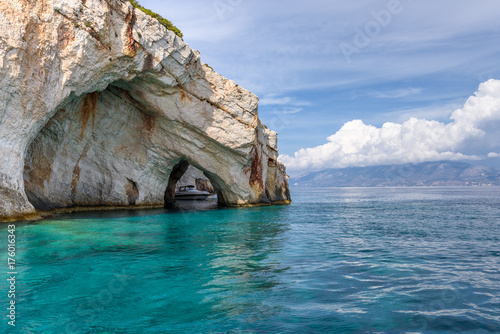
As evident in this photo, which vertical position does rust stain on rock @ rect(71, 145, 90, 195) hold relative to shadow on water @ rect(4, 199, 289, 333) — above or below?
above

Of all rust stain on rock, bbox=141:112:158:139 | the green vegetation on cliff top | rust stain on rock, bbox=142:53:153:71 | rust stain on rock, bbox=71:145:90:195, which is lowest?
rust stain on rock, bbox=71:145:90:195

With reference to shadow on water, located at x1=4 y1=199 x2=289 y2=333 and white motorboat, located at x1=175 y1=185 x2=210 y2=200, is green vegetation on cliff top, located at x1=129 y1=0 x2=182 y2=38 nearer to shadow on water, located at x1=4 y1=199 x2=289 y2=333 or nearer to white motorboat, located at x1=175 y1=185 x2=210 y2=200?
shadow on water, located at x1=4 y1=199 x2=289 y2=333

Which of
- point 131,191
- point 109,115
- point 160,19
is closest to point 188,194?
point 131,191

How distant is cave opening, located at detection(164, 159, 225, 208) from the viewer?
4081 centimetres

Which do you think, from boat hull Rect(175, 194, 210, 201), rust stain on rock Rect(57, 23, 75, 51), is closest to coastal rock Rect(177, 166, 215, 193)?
boat hull Rect(175, 194, 210, 201)

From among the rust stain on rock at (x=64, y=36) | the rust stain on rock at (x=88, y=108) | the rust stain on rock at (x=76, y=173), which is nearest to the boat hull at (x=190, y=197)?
the rust stain on rock at (x=76, y=173)

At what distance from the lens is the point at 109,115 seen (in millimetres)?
30594

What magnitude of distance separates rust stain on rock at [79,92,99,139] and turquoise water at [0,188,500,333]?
13.7m

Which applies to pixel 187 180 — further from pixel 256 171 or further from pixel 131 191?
pixel 131 191

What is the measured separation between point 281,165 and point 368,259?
33.4 meters

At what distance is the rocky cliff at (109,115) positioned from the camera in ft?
66.5

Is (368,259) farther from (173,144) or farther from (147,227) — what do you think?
(173,144)

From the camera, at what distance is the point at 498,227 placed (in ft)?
71.7

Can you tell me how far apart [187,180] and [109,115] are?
3329 cm
